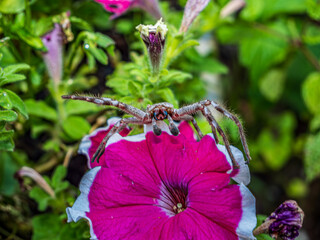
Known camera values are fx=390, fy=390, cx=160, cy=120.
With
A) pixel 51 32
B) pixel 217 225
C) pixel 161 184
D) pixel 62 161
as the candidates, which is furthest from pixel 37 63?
pixel 217 225

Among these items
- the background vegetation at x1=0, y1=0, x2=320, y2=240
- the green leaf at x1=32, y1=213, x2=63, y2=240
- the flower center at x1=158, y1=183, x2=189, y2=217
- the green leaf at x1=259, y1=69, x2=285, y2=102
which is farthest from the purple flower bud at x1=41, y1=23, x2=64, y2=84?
the green leaf at x1=259, y1=69, x2=285, y2=102

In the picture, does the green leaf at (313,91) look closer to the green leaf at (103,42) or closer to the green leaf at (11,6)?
the green leaf at (103,42)

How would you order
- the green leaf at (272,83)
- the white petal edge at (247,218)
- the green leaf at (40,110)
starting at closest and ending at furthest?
1. the white petal edge at (247,218)
2. the green leaf at (40,110)
3. the green leaf at (272,83)

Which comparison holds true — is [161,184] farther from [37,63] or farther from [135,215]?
[37,63]

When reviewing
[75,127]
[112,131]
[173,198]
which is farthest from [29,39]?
[173,198]

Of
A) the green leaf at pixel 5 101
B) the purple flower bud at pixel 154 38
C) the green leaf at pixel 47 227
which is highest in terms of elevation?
the purple flower bud at pixel 154 38

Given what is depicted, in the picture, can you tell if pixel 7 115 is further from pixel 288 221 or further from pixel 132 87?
pixel 288 221

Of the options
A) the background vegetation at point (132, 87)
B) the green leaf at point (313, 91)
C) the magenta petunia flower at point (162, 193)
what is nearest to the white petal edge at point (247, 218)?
the magenta petunia flower at point (162, 193)
